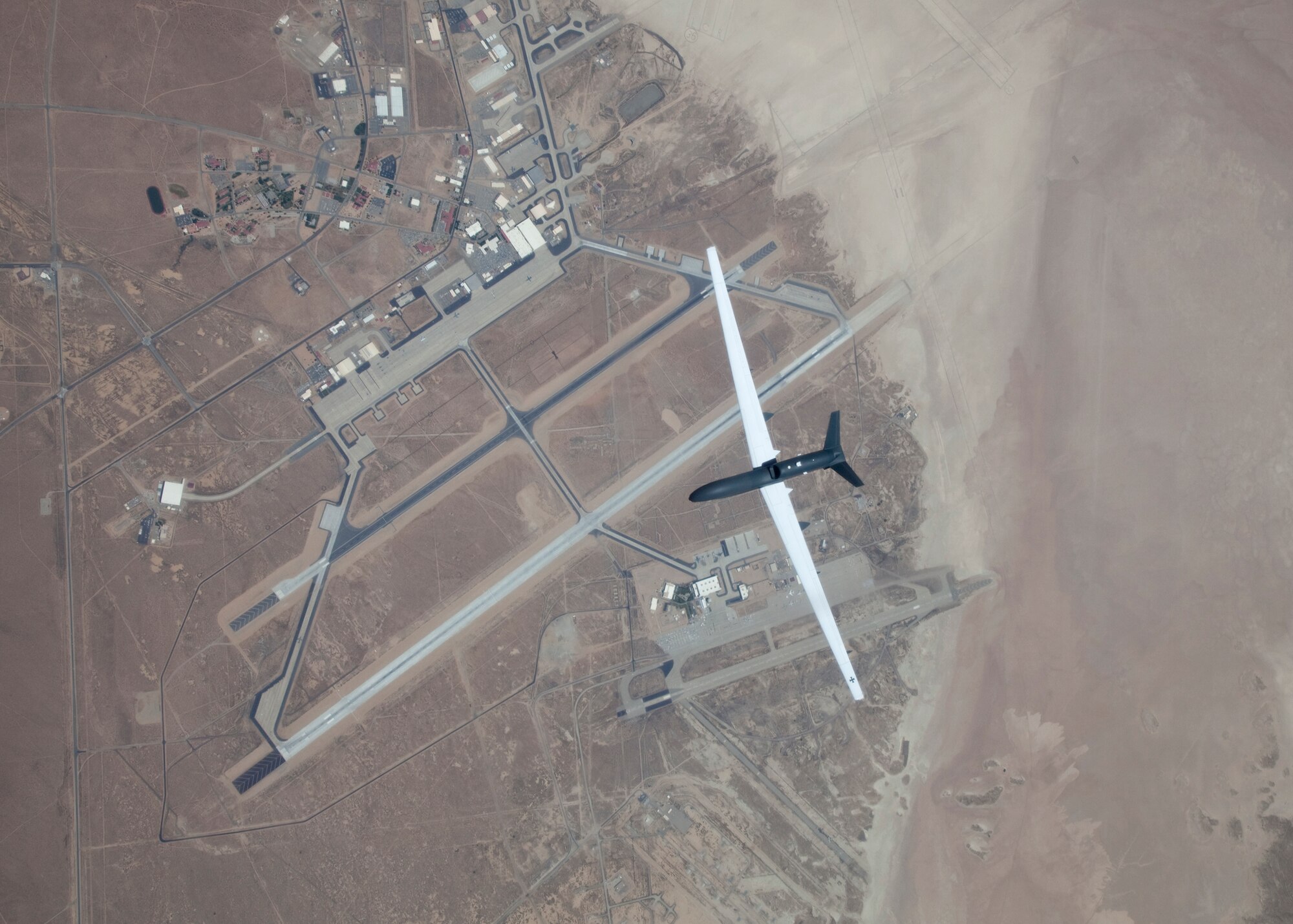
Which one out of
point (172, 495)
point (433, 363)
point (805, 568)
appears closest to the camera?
point (805, 568)

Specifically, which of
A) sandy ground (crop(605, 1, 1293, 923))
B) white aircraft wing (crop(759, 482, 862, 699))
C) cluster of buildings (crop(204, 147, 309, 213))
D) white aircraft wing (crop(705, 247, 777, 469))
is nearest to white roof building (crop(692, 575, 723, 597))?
white aircraft wing (crop(759, 482, 862, 699))

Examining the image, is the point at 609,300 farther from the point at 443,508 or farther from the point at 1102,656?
the point at 1102,656

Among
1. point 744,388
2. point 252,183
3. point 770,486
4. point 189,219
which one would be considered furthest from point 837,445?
point 189,219

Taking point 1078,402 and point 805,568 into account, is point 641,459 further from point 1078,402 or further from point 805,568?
point 1078,402

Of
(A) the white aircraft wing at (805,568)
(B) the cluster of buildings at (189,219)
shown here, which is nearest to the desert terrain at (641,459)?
(B) the cluster of buildings at (189,219)

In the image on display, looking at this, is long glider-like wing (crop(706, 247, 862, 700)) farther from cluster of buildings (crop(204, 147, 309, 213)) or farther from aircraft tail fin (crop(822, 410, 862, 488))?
cluster of buildings (crop(204, 147, 309, 213))

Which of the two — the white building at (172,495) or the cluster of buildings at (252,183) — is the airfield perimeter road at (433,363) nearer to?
the white building at (172,495)
